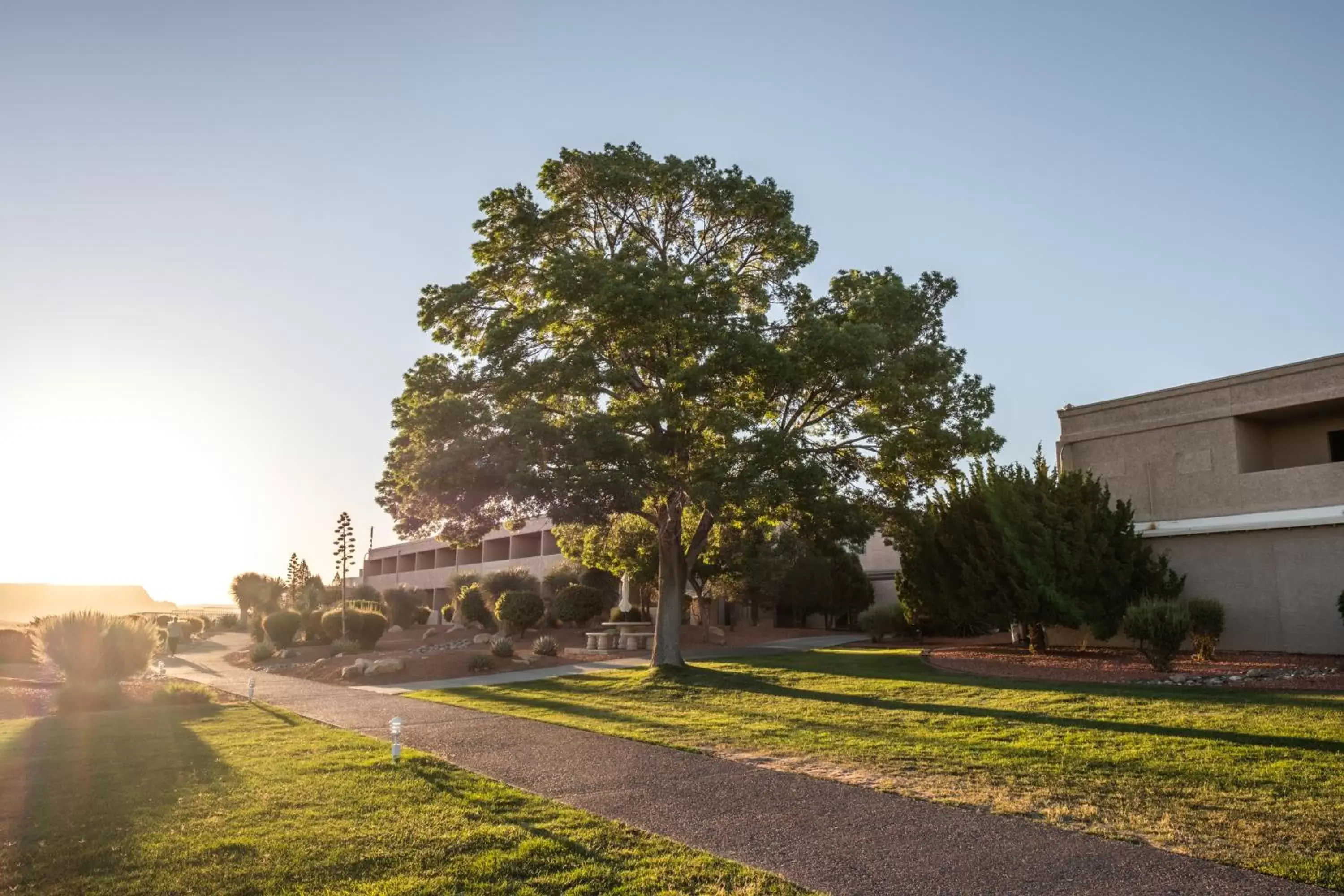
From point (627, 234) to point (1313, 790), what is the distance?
59.4 ft

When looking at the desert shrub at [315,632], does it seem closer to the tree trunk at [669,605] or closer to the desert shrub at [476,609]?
the desert shrub at [476,609]

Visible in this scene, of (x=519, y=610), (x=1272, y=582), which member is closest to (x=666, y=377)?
(x=1272, y=582)

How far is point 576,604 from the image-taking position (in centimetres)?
3753

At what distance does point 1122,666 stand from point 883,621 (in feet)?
39.0

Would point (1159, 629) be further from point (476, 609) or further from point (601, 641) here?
point (476, 609)

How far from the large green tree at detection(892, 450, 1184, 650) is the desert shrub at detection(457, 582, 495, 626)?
23.2 m

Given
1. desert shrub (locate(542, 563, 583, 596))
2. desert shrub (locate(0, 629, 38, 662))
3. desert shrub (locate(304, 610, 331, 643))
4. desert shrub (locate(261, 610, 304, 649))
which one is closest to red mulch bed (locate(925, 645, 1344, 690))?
desert shrub (locate(542, 563, 583, 596))

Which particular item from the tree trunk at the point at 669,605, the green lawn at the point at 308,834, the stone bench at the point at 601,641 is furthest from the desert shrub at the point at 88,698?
the stone bench at the point at 601,641

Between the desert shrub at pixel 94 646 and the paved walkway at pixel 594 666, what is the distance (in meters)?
5.12

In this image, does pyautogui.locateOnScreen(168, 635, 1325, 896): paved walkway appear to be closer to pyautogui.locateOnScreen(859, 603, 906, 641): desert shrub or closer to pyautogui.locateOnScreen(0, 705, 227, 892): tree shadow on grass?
pyautogui.locateOnScreen(0, 705, 227, 892): tree shadow on grass

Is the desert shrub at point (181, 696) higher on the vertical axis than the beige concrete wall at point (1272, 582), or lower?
lower

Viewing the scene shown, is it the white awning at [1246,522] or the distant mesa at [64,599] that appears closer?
the white awning at [1246,522]

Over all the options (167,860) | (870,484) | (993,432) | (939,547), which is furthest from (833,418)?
(167,860)

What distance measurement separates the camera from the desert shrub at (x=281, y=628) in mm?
37656
